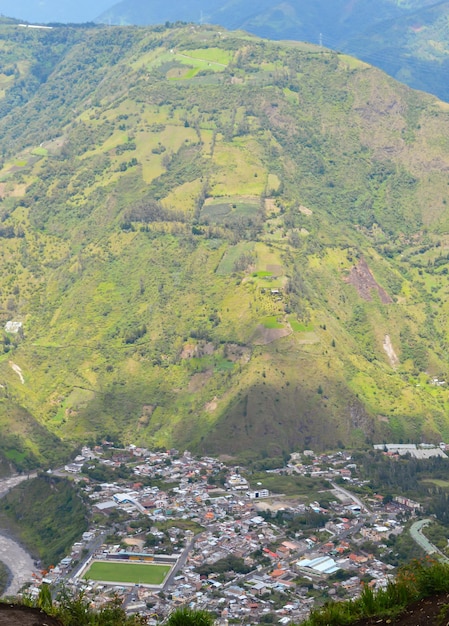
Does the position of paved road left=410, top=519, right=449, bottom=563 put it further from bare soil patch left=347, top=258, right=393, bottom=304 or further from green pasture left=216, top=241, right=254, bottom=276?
bare soil patch left=347, top=258, right=393, bottom=304

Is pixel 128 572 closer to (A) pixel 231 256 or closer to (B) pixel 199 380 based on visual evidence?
(B) pixel 199 380

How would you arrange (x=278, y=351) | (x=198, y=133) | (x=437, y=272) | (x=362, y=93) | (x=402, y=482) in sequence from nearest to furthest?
(x=402, y=482), (x=278, y=351), (x=437, y=272), (x=198, y=133), (x=362, y=93)

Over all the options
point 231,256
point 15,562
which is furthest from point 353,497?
point 231,256

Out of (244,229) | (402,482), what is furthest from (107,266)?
(402,482)

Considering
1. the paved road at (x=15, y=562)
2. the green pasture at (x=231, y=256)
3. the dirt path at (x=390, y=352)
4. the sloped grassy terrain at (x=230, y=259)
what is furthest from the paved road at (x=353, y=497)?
the green pasture at (x=231, y=256)

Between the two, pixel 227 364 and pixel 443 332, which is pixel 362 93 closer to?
pixel 443 332
